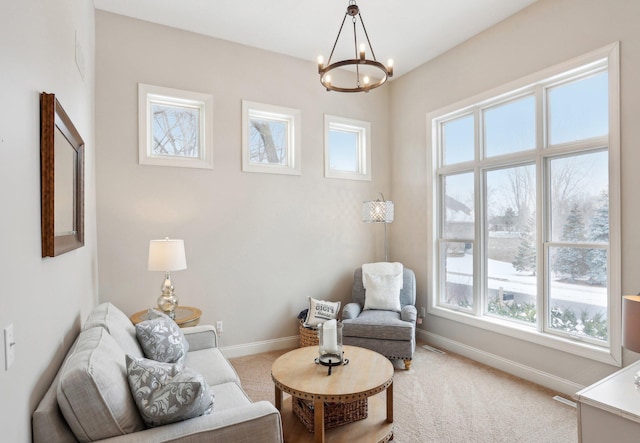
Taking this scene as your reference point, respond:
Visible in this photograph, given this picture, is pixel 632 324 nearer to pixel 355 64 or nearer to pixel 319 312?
pixel 355 64

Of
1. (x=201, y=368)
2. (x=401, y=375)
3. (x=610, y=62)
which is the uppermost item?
(x=610, y=62)

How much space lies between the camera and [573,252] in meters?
3.06

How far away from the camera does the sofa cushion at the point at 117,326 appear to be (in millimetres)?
2053

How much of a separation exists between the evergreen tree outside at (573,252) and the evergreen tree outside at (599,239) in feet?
0.17

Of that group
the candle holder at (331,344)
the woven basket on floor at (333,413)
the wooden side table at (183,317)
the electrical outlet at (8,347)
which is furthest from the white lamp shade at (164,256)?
the electrical outlet at (8,347)

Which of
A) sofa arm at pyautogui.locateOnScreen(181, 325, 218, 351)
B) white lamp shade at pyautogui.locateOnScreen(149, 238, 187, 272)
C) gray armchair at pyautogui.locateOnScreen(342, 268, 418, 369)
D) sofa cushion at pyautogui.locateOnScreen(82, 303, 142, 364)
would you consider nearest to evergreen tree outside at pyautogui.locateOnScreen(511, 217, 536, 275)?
gray armchair at pyautogui.locateOnScreen(342, 268, 418, 369)

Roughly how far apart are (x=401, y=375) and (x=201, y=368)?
1906mm

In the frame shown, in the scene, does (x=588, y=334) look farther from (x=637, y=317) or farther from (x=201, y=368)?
(x=201, y=368)

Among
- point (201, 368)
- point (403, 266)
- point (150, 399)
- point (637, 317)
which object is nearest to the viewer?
point (150, 399)

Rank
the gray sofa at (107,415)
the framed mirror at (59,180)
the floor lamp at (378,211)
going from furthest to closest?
the floor lamp at (378,211) < the framed mirror at (59,180) < the gray sofa at (107,415)

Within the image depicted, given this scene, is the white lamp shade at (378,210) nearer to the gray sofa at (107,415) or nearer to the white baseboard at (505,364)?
the white baseboard at (505,364)

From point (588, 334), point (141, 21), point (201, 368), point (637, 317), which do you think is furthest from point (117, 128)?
point (588, 334)

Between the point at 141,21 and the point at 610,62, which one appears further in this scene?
the point at 141,21

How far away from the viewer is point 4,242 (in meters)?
1.04
